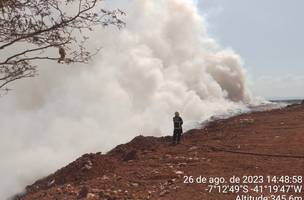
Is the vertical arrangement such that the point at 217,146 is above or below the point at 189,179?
above

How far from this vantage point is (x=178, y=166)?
15.8 metres

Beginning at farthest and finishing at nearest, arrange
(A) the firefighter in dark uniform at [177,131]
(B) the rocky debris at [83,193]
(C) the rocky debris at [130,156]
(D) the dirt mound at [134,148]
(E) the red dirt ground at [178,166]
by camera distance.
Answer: (A) the firefighter in dark uniform at [177,131] < (D) the dirt mound at [134,148] < (C) the rocky debris at [130,156] < (B) the rocky debris at [83,193] < (E) the red dirt ground at [178,166]

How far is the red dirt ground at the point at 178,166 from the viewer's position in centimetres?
1347

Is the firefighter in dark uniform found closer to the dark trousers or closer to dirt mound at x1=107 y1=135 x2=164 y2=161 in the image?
the dark trousers

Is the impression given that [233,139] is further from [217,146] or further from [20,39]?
[20,39]

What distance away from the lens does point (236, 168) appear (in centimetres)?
1444

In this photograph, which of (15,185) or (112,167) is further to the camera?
(15,185)

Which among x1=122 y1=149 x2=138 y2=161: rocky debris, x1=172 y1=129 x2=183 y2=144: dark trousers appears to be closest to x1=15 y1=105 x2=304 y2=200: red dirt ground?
x1=122 y1=149 x2=138 y2=161: rocky debris

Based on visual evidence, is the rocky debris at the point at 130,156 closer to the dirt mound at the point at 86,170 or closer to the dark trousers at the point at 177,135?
the dirt mound at the point at 86,170

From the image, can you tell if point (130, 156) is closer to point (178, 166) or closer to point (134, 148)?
point (134, 148)

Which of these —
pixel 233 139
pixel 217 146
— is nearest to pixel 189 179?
pixel 217 146

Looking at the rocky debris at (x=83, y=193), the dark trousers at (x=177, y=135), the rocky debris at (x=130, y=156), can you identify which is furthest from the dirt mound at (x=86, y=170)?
the dark trousers at (x=177, y=135)

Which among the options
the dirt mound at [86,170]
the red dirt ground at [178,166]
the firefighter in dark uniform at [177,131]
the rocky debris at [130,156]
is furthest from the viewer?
the firefighter in dark uniform at [177,131]

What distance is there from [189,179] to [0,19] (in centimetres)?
743
